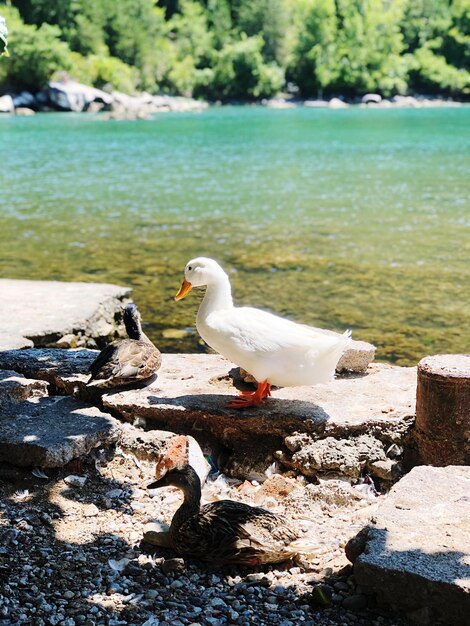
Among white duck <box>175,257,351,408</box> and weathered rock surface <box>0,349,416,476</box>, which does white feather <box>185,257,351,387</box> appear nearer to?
white duck <box>175,257,351,408</box>

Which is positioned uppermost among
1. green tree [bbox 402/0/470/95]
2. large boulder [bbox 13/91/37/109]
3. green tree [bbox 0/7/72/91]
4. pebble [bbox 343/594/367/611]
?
green tree [bbox 402/0/470/95]

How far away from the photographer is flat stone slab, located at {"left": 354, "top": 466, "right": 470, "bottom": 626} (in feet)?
11.5

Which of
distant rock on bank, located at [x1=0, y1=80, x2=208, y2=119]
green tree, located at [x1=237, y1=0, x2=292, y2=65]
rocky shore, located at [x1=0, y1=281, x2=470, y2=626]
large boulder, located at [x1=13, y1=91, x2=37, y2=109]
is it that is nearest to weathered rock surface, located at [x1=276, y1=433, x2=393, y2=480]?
rocky shore, located at [x1=0, y1=281, x2=470, y2=626]

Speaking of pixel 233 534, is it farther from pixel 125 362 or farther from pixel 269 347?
pixel 125 362

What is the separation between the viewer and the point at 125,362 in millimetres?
5750

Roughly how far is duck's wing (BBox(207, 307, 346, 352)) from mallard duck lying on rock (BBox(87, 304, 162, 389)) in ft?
2.28

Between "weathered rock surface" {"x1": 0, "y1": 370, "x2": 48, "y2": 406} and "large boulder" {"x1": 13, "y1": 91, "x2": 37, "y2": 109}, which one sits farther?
"large boulder" {"x1": 13, "y1": 91, "x2": 37, "y2": 109}

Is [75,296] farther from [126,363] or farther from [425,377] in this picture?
[425,377]

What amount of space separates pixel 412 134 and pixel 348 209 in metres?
27.1

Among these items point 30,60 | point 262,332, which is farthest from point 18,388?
point 30,60

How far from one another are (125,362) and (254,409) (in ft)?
3.30

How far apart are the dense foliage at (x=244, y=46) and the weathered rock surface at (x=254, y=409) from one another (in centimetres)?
7364

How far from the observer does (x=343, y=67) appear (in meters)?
102

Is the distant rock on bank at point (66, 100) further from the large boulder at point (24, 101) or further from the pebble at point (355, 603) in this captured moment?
the pebble at point (355, 603)
